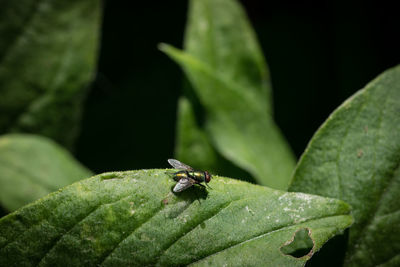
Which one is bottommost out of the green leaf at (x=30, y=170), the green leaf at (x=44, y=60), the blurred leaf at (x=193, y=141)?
the green leaf at (x=30, y=170)

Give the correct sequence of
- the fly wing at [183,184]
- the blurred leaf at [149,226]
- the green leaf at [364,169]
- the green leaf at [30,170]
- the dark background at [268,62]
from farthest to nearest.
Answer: the dark background at [268,62] → the green leaf at [30,170] → the green leaf at [364,169] → the fly wing at [183,184] → the blurred leaf at [149,226]

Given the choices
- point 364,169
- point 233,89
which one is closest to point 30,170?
point 233,89

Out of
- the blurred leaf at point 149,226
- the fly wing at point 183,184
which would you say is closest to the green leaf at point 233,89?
the fly wing at point 183,184

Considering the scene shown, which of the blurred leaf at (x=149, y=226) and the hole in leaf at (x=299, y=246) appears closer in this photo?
the blurred leaf at (x=149, y=226)

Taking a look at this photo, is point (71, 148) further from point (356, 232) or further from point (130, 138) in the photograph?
point (356, 232)

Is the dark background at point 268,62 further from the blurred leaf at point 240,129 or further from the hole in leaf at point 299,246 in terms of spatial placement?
the hole in leaf at point 299,246

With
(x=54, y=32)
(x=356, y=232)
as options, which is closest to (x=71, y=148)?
(x=54, y=32)

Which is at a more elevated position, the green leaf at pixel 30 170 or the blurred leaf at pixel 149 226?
the blurred leaf at pixel 149 226

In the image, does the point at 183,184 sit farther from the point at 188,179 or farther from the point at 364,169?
the point at 364,169
